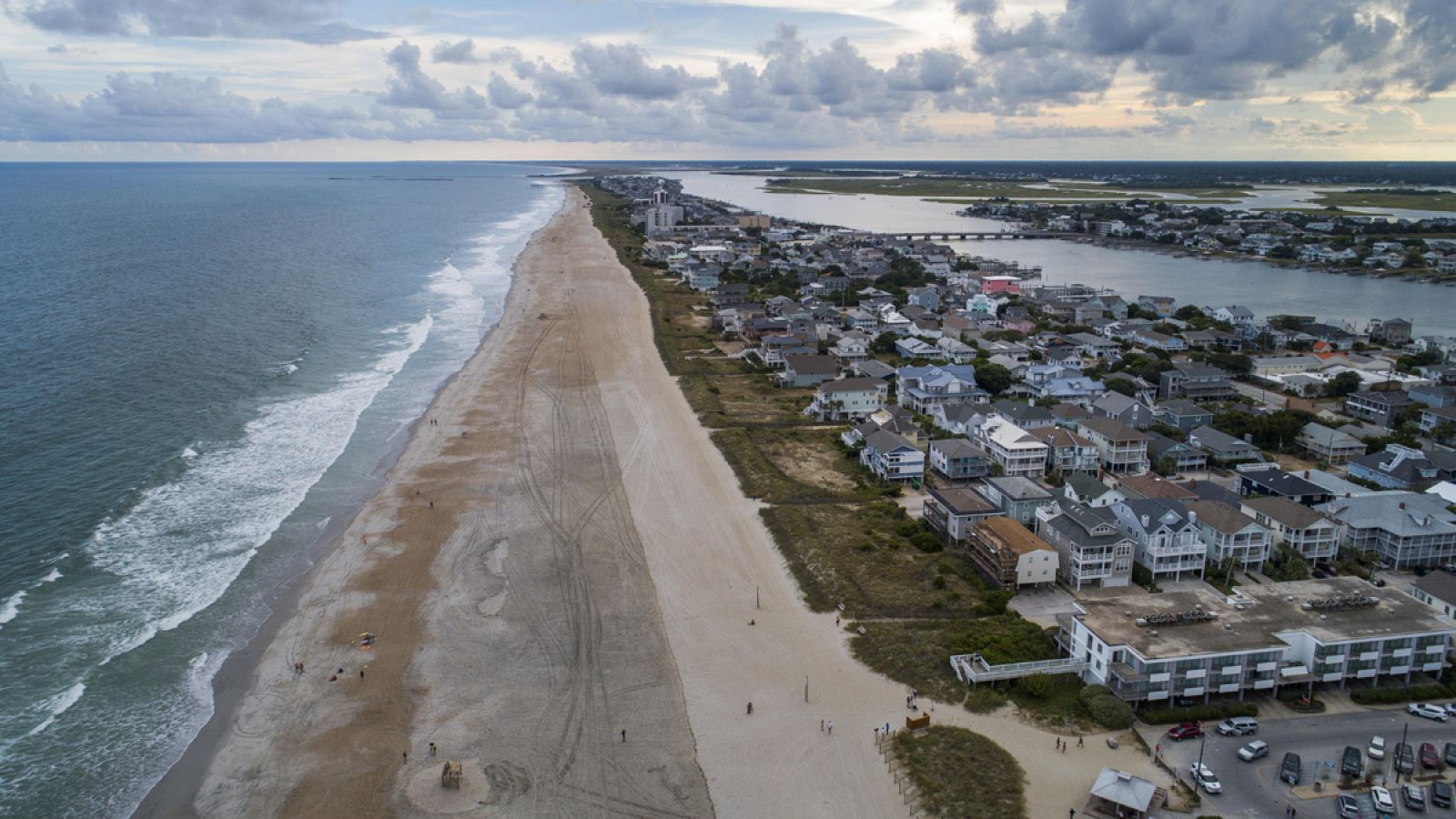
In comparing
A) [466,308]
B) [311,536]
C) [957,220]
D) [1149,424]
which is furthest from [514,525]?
[957,220]

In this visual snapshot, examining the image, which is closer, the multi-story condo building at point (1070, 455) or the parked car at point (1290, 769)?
the parked car at point (1290, 769)

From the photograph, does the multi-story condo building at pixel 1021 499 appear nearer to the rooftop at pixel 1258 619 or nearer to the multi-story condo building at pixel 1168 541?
the multi-story condo building at pixel 1168 541

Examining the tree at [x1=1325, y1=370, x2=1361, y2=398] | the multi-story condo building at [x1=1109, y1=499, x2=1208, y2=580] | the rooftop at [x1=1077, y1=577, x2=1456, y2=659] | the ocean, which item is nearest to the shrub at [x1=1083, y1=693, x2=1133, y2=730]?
the rooftop at [x1=1077, y1=577, x2=1456, y2=659]

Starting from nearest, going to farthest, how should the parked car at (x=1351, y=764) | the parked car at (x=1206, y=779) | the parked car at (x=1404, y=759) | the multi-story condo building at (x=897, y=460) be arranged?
the parked car at (x=1206, y=779) < the parked car at (x=1351, y=764) < the parked car at (x=1404, y=759) < the multi-story condo building at (x=897, y=460)

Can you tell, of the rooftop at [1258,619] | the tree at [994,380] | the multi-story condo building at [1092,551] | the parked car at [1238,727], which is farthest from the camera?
the tree at [994,380]

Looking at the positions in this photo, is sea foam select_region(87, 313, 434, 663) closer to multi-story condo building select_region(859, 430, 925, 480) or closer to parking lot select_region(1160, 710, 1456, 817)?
multi-story condo building select_region(859, 430, 925, 480)

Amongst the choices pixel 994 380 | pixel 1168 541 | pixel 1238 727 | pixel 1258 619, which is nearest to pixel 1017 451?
pixel 1168 541

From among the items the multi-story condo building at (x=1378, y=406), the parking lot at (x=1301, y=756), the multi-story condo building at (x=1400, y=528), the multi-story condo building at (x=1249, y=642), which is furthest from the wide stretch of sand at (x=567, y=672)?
the multi-story condo building at (x=1378, y=406)

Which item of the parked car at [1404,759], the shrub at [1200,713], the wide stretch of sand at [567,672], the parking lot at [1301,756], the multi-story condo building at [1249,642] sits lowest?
the wide stretch of sand at [567,672]
